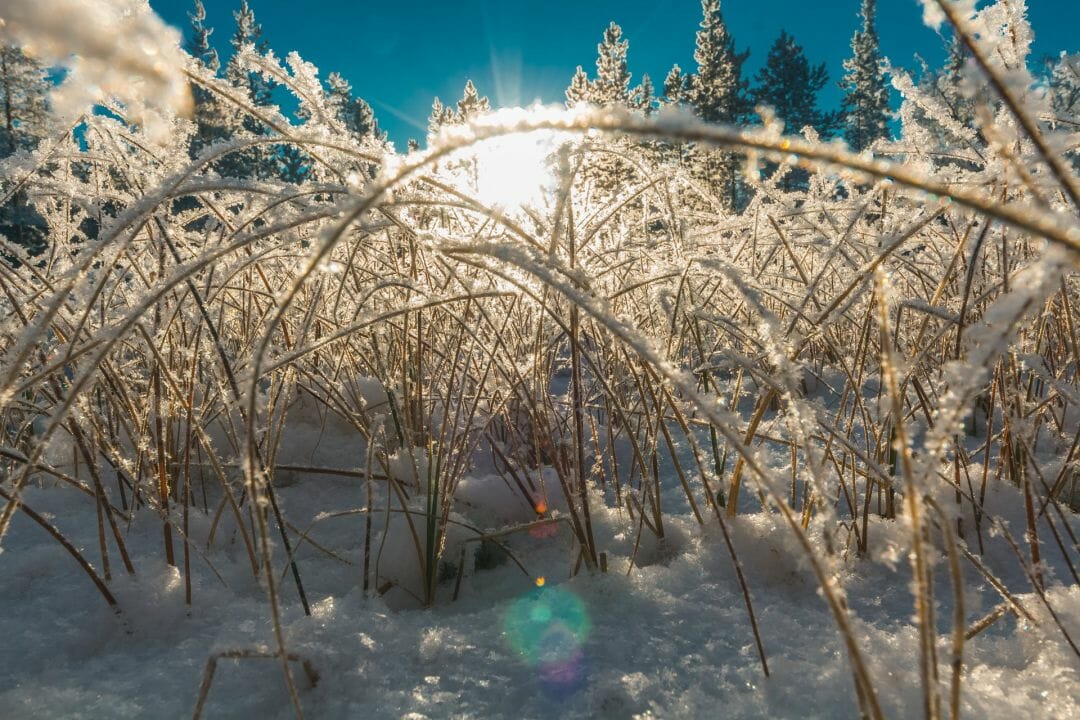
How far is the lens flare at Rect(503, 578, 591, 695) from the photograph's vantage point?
65 centimetres

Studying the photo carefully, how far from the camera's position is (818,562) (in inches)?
14.0

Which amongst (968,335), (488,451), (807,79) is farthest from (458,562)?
(807,79)

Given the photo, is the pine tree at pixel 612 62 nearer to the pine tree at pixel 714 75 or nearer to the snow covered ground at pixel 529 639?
the pine tree at pixel 714 75

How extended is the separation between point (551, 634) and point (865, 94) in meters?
27.7

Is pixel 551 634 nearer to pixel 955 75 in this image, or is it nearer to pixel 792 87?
pixel 955 75

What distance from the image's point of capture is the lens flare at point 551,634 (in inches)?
25.6

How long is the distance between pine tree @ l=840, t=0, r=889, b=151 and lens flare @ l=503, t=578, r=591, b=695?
87.7ft

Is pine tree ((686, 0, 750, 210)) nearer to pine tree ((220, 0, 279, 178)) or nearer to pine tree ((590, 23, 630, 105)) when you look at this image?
pine tree ((590, 23, 630, 105))

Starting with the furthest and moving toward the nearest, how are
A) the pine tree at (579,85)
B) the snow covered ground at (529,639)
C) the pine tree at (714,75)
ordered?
the pine tree at (714,75), the pine tree at (579,85), the snow covered ground at (529,639)

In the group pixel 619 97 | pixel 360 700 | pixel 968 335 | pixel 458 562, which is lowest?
pixel 360 700

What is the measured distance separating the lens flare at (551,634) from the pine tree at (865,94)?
26718mm

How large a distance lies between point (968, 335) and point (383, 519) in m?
0.90

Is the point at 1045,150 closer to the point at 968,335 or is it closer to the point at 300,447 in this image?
the point at 968,335

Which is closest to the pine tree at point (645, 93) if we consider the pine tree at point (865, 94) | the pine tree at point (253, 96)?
the pine tree at point (865, 94)
